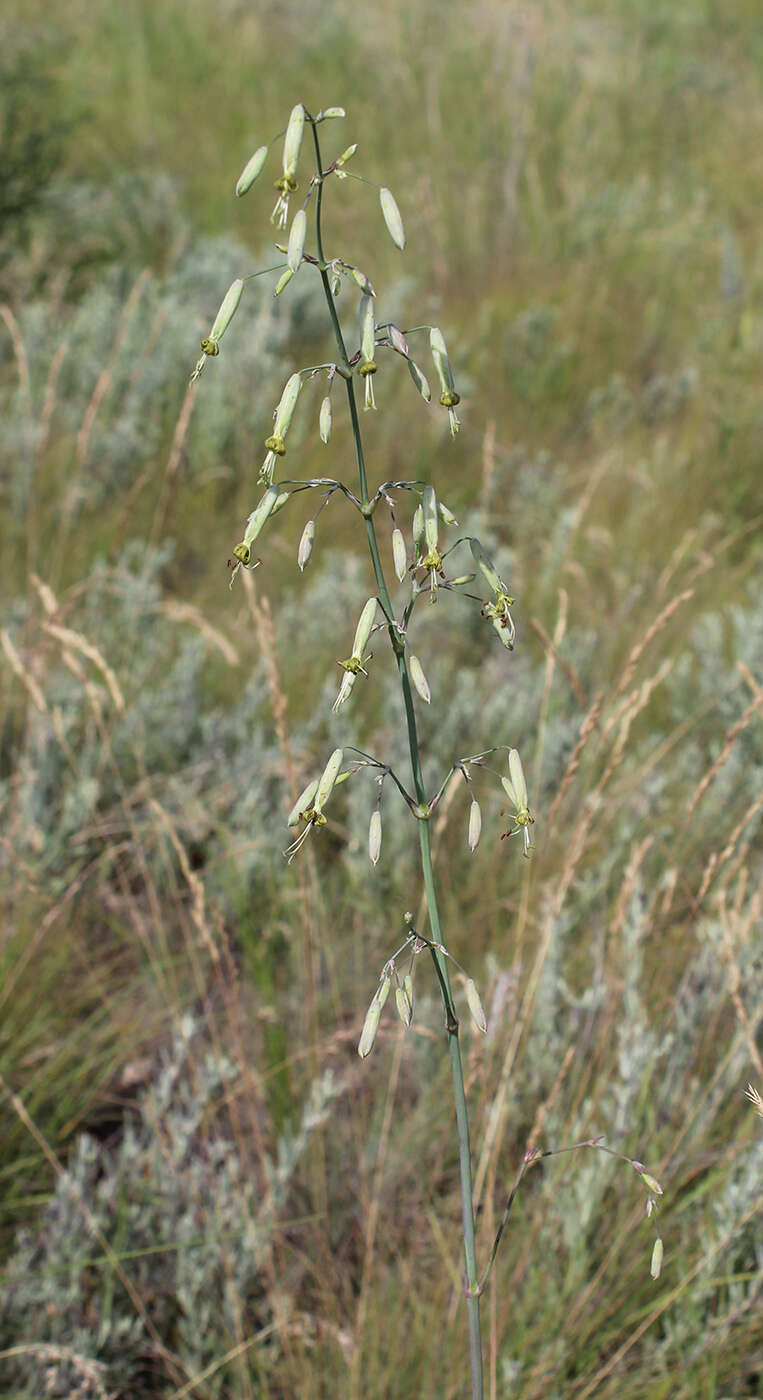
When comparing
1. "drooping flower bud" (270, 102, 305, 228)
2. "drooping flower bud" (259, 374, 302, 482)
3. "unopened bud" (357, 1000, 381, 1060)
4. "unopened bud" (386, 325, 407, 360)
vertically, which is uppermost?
"drooping flower bud" (270, 102, 305, 228)

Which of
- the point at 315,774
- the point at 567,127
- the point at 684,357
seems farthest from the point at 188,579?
the point at 567,127

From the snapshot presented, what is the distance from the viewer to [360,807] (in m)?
2.62

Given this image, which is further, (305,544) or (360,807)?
(360,807)

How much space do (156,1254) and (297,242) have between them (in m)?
1.63

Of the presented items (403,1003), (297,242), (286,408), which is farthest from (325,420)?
(403,1003)

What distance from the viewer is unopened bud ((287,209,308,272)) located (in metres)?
0.85

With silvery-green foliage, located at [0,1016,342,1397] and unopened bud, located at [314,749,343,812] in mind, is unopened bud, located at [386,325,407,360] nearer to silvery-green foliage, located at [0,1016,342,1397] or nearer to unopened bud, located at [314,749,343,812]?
unopened bud, located at [314,749,343,812]

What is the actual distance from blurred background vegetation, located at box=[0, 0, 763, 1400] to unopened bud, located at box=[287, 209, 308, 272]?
2.58 feet

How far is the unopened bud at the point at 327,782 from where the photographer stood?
3.18ft

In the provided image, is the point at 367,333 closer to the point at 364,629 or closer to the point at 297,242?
the point at 297,242

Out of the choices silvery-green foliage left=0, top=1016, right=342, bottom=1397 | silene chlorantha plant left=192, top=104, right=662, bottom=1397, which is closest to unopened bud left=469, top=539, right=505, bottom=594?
silene chlorantha plant left=192, top=104, right=662, bottom=1397

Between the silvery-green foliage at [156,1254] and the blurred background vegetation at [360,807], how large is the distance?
0.01m

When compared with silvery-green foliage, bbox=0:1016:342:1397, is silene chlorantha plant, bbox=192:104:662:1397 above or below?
above

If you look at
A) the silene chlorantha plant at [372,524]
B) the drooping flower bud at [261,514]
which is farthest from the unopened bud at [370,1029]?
the drooping flower bud at [261,514]
